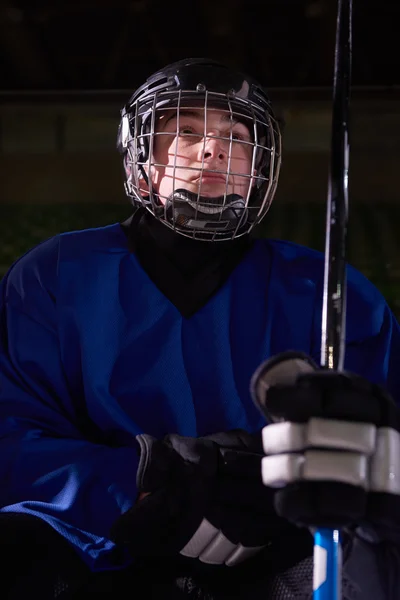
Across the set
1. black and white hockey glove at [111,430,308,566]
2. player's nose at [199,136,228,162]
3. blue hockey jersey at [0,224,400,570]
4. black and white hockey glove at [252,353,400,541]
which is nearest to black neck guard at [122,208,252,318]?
blue hockey jersey at [0,224,400,570]

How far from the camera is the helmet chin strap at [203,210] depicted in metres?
1.19

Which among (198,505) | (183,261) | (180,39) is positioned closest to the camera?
(198,505)

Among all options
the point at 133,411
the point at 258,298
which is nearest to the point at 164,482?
the point at 133,411

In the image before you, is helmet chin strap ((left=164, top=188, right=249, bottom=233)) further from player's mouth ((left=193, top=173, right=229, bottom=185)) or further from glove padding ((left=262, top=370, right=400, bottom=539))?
glove padding ((left=262, top=370, right=400, bottom=539))

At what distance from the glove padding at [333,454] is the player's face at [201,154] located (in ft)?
1.37

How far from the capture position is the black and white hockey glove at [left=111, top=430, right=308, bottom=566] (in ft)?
3.27

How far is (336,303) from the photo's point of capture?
2.89 feet

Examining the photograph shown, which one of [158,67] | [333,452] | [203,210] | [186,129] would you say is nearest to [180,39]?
[158,67]

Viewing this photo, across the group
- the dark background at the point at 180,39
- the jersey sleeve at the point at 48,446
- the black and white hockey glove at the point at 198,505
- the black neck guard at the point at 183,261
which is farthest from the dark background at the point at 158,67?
the black and white hockey glove at the point at 198,505

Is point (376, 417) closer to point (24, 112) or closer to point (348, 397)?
point (348, 397)

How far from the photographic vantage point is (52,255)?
1.28 m

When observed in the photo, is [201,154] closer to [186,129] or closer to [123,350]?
[186,129]

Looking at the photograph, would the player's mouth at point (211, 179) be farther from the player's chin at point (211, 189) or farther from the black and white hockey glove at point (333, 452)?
the black and white hockey glove at point (333, 452)

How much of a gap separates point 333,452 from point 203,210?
467 millimetres
